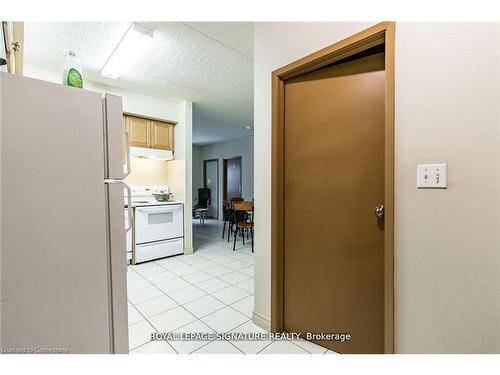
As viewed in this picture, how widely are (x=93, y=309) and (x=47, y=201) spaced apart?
1.77ft

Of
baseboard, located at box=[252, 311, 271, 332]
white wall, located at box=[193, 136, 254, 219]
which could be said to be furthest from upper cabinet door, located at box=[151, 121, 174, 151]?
white wall, located at box=[193, 136, 254, 219]

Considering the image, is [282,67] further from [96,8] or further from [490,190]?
[490,190]

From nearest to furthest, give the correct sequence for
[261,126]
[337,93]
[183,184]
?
1. [337,93]
2. [261,126]
3. [183,184]

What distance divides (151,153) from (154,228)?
1174 millimetres

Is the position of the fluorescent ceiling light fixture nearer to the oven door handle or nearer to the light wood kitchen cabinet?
the light wood kitchen cabinet

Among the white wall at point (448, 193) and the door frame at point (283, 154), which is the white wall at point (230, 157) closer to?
the door frame at point (283, 154)

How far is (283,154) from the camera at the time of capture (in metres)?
1.63

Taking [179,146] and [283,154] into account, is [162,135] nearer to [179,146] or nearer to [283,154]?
[179,146]

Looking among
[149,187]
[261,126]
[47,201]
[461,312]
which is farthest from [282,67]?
[149,187]

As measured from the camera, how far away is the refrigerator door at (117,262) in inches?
43.2

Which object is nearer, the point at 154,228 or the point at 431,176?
the point at 431,176

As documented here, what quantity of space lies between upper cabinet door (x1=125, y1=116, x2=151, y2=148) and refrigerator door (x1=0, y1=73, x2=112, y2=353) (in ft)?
8.35

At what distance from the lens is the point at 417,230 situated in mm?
1059

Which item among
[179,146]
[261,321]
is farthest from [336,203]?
[179,146]
